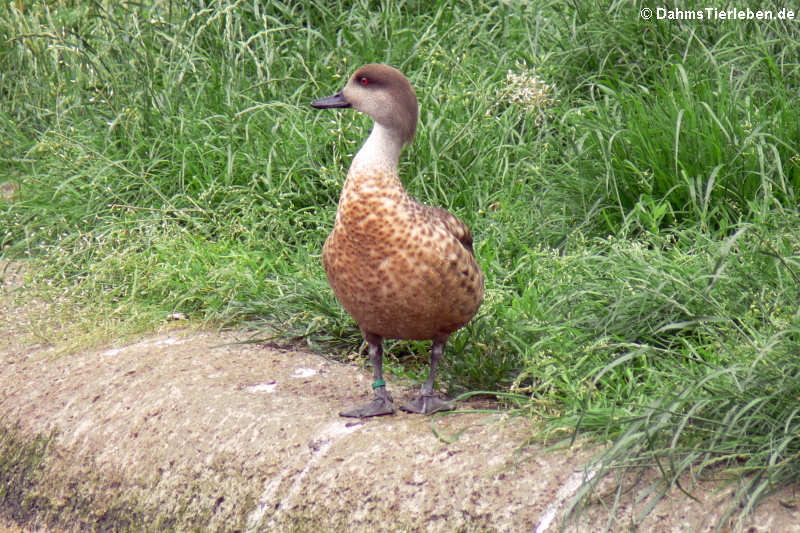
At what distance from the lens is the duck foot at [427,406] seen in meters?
3.61

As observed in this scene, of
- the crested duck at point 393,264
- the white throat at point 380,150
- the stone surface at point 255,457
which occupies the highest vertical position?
the white throat at point 380,150

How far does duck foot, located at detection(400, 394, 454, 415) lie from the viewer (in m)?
3.61

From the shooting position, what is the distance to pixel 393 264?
3.37 m

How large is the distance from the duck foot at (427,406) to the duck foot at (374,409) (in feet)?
0.20

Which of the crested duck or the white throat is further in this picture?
the white throat

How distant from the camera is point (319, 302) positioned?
448 centimetres

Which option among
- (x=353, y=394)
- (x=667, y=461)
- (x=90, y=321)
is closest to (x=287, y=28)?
(x=90, y=321)

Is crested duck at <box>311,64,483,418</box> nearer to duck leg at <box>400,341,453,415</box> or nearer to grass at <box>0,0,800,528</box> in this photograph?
duck leg at <box>400,341,453,415</box>

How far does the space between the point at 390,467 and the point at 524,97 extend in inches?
107

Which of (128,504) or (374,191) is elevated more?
(374,191)

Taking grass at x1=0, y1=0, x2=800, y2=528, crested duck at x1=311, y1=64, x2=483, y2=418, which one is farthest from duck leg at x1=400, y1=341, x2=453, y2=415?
grass at x1=0, y1=0, x2=800, y2=528

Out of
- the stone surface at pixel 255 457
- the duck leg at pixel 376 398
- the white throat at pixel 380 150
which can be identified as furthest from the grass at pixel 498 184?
the white throat at pixel 380 150

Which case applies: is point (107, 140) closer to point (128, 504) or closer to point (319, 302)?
point (319, 302)

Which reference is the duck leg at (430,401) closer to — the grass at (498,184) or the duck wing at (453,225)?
the grass at (498,184)
